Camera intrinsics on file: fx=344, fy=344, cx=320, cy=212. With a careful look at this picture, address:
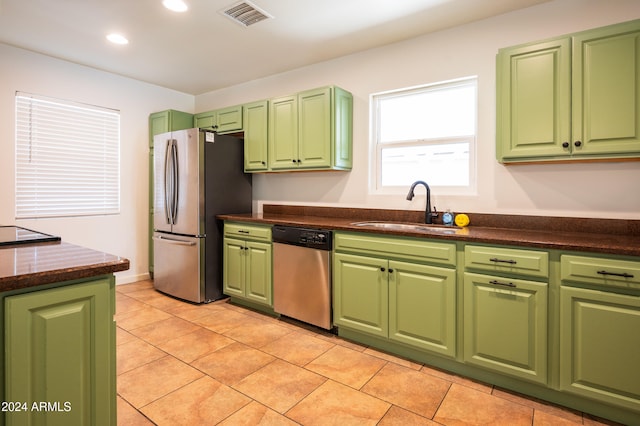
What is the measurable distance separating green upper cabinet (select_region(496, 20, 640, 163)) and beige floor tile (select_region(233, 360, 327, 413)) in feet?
6.35

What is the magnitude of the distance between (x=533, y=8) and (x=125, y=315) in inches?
166

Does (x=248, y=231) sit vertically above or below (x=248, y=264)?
above

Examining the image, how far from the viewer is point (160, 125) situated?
4.27 m

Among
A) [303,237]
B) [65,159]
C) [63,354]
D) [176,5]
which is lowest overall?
[63,354]

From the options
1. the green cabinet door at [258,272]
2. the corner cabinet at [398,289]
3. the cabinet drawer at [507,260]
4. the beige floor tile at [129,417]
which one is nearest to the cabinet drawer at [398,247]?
the corner cabinet at [398,289]

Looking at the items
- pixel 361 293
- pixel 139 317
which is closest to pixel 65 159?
pixel 139 317

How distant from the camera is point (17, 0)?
250 centimetres

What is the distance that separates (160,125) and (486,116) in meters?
3.66

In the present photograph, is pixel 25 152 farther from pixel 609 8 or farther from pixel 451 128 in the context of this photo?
→ pixel 609 8

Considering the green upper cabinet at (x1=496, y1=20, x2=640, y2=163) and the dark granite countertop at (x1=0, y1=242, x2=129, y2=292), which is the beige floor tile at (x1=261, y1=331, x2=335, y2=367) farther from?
the green upper cabinet at (x1=496, y1=20, x2=640, y2=163)

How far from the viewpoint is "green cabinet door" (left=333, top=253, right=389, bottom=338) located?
2.48 metres

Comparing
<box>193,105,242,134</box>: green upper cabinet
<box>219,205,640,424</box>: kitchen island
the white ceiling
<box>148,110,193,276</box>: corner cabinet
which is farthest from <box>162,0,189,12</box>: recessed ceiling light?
<box>219,205,640,424</box>: kitchen island

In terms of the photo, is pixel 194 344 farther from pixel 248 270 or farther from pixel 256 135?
pixel 256 135

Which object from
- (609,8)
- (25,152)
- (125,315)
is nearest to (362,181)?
(609,8)
